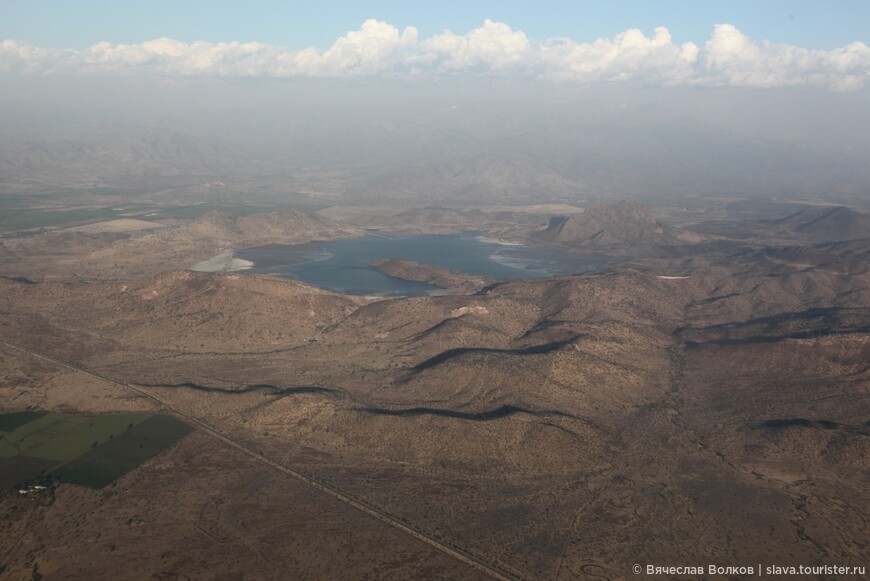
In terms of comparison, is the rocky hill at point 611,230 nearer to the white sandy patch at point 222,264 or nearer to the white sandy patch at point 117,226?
the white sandy patch at point 222,264

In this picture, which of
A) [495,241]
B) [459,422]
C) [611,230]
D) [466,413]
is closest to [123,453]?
[459,422]

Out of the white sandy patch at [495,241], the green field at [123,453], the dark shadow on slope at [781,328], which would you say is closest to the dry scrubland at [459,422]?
the dark shadow on slope at [781,328]

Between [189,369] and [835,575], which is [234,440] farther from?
[835,575]

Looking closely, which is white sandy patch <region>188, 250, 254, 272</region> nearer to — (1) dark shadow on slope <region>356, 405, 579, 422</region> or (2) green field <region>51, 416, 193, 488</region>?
(2) green field <region>51, 416, 193, 488</region>

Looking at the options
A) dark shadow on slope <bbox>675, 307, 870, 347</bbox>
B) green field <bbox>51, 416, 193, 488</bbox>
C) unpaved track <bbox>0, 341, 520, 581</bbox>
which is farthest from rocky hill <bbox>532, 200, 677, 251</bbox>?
green field <bbox>51, 416, 193, 488</bbox>

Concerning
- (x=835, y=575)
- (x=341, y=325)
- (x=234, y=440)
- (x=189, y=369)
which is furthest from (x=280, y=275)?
(x=835, y=575)
